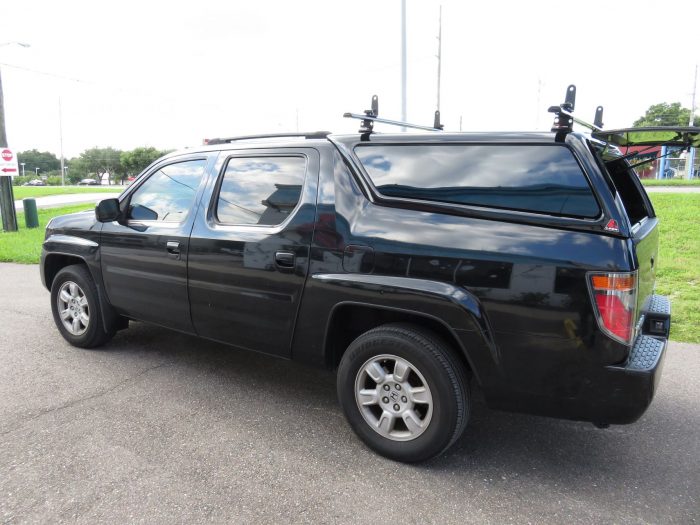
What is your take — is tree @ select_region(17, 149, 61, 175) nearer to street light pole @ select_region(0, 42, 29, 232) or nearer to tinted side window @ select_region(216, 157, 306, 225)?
street light pole @ select_region(0, 42, 29, 232)

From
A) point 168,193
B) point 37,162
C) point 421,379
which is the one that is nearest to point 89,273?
point 168,193

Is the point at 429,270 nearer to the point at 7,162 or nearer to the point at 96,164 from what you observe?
the point at 7,162

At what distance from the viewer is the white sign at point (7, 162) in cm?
1409

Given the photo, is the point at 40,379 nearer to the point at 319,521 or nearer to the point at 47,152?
the point at 319,521

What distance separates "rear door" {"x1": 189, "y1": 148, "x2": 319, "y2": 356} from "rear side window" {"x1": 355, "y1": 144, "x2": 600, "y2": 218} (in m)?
0.53

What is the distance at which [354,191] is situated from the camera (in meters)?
3.04

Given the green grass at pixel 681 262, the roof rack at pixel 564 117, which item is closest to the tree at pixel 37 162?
the green grass at pixel 681 262

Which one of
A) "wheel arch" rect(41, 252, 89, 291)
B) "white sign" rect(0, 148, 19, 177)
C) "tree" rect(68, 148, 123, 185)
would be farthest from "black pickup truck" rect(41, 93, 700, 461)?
"tree" rect(68, 148, 123, 185)

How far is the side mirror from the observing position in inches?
165

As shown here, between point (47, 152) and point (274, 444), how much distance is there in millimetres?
139790

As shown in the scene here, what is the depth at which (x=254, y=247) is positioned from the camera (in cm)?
333

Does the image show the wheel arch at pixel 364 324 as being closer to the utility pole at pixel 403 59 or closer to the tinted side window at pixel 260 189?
the tinted side window at pixel 260 189

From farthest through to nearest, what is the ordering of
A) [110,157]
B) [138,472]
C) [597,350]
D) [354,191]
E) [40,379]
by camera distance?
[110,157] < [40,379] < [354,191] < [138,472] < [597,350]

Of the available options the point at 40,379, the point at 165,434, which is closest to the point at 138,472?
the point at 165,434
